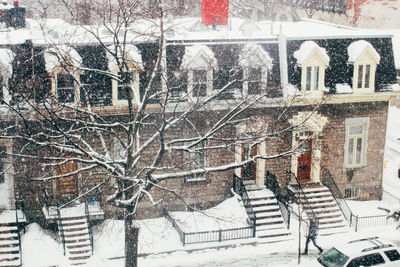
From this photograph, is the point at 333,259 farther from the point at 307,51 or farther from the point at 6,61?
the point at 6,61

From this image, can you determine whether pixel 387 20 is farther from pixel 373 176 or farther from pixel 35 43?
pixel 35 43

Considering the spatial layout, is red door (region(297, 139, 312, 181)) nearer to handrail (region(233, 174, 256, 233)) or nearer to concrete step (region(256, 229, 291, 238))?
handrail (region(233, 174, 256, 233))

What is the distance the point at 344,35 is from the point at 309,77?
2.63 meters

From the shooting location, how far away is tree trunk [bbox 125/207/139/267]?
18.5 m

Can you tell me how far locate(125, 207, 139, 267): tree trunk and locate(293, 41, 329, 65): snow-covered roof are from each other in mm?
10529

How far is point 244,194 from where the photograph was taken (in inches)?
967

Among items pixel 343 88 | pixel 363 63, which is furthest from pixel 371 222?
pixel 363 63

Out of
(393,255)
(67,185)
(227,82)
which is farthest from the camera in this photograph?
(67,185)

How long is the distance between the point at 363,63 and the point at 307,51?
2765mm

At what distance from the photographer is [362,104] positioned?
25.8 metres

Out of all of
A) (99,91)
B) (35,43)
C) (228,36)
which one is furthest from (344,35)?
(35,43)

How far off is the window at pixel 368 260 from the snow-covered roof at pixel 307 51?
28.7 ft

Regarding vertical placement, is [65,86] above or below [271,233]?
above

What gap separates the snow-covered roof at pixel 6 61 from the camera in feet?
67.9
